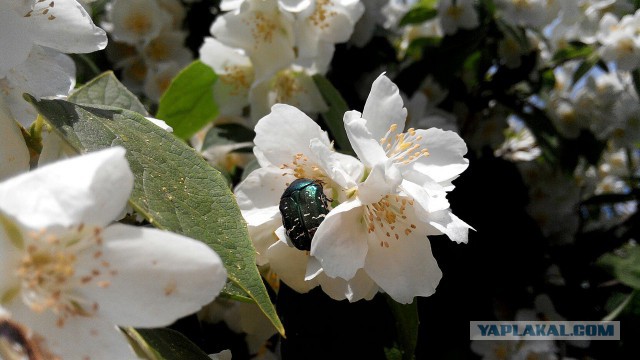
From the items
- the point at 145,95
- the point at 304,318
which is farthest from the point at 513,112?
the point at 304,318

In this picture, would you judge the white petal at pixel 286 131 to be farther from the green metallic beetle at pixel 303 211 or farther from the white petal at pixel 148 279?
the white petal at pixel 148 279

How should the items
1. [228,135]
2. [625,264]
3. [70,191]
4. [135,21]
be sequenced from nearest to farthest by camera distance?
[70,191] < [228,135] < [625,264] < [135,21]

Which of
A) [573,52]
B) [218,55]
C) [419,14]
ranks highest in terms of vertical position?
[218,55]

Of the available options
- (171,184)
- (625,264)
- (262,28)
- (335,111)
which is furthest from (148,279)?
(625,264)

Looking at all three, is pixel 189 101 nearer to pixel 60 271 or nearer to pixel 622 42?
pixel 60 271

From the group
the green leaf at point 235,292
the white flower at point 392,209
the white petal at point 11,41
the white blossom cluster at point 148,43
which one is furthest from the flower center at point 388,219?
the white blossom cluster at point 148,43

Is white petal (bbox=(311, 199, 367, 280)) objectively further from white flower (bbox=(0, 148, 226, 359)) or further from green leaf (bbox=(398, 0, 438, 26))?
green leaf (bbox=(398, 0, 438, 26))

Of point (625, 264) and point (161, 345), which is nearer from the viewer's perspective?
point (161, 345)
